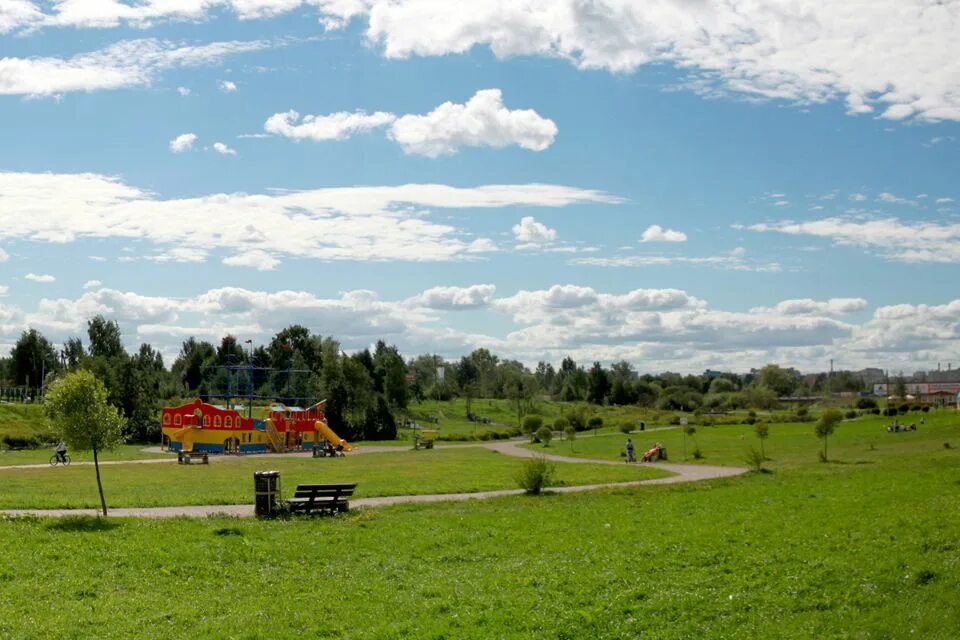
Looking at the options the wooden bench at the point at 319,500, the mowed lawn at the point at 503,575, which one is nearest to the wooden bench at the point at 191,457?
the wooden bench at the point at 319,500

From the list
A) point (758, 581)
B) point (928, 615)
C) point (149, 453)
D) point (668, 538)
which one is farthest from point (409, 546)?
point (149, 453)

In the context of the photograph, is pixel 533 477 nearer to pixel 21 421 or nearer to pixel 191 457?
pixel 191 457

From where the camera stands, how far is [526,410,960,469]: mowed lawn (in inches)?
2108

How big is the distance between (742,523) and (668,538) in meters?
2.89

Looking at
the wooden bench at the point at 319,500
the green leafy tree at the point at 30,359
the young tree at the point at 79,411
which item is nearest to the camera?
the wooden bench at the point at 319,500

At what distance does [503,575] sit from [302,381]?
301 feet

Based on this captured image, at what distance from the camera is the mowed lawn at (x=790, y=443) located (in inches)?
2108

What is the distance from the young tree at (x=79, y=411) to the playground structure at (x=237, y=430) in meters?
49.4

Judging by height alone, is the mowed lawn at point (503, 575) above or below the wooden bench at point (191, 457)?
above

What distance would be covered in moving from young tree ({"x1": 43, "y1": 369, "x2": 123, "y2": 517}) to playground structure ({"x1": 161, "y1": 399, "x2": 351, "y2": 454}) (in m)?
49.4

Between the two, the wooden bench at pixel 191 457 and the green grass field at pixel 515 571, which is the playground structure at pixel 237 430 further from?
the green grass field at pixel 515 571

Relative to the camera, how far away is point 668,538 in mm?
19203

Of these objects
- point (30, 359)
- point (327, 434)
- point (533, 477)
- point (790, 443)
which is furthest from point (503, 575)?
point (30, 359)

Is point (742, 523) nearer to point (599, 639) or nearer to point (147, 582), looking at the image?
point (599, 639)
